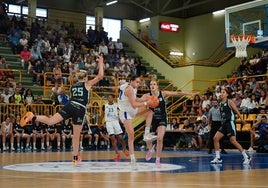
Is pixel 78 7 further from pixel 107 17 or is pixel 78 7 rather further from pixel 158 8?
pixel 158 8

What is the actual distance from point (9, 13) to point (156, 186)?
93.8 ft

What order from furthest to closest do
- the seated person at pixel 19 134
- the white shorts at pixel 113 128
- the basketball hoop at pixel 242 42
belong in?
1. the seated person at pixel 19 134
2. the basketball hoop at pixel 242 42
3. the white shorts at pixel 113 128

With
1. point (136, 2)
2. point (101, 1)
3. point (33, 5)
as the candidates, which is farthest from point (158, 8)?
point (33, 5)

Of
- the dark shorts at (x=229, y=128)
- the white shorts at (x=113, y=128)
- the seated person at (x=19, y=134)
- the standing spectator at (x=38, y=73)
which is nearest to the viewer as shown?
the dark shorts at (x=229, y=128)

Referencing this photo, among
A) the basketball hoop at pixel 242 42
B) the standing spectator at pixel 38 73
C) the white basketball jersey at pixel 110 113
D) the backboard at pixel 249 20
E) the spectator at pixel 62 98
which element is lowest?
the white basketball jersey at pixel 110 113

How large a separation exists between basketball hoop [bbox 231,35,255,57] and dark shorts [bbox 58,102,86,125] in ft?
37.5

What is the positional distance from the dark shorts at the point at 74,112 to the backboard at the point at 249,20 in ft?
37.3

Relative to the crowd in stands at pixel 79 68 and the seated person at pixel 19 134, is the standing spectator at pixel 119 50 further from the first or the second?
the seated person at pixel 19 134

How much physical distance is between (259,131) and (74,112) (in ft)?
35.2

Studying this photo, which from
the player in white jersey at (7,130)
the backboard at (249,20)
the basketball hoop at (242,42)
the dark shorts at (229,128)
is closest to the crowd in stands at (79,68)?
the player in white jersey at (7,130)

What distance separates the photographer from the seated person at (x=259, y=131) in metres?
20.0

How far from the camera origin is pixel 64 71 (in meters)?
27.8

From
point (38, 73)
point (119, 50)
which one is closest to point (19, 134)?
point (38, 73)

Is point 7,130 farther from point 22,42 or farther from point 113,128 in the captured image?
point 22,42
